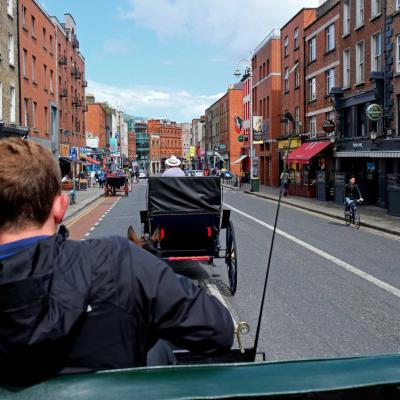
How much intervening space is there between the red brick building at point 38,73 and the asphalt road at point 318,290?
68.3ft

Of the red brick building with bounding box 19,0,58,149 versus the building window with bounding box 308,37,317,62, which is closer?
the red brick building with bounding box 19,0,58,149

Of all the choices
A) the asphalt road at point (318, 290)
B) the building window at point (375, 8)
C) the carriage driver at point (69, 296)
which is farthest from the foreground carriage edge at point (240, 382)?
the building window at point (375, 8)

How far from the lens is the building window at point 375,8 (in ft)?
85.6

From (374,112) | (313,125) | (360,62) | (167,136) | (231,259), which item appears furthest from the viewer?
(167,136)

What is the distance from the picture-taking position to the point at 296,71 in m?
37.9

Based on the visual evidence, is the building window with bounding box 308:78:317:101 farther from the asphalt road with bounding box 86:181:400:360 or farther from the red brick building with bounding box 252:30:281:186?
the asphalt road with bounding box 86:181:400:360

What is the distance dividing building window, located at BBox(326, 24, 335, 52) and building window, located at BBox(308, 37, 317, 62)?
248cm

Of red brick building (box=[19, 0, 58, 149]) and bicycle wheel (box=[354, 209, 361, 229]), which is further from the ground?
red brick building (box=[19, 0, 58, 149])

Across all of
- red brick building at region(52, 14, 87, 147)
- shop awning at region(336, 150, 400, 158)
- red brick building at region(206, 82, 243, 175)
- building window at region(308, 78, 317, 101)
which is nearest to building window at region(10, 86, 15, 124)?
red brick building at region(52, 14, 87, 147)

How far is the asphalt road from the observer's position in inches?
239

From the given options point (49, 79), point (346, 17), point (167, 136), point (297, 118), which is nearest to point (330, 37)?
point (346, 17)

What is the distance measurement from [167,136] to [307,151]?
5794 inches

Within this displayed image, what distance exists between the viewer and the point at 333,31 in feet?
108

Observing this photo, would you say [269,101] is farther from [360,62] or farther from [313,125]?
[360,62]
